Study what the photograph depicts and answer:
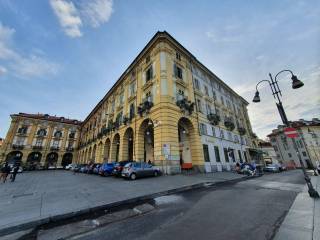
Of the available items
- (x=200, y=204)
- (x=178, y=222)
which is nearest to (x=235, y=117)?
(x=200, y=204)

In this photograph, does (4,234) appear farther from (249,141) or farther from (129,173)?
(249,141)

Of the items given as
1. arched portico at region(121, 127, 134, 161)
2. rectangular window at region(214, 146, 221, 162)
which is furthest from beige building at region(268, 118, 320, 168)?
arched portico at region(121, 127, 134, 161)

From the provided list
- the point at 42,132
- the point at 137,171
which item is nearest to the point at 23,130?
the point at 42,132

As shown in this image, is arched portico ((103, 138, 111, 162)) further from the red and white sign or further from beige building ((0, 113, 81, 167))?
beige building ((0, 113, 81, 167))

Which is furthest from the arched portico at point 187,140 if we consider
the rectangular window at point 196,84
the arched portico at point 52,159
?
the arched portico at point 52,159

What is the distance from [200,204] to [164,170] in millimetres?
9434

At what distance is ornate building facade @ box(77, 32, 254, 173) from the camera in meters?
16.9

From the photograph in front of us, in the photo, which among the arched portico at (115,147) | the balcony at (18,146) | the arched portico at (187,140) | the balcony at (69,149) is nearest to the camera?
the arched portico at (187,140)

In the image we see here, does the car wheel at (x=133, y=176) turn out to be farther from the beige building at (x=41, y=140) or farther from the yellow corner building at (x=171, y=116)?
the beige building at (x=41, y=140)

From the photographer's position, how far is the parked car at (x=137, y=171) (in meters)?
13.4

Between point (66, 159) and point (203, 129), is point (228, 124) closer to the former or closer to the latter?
point (203, 129)

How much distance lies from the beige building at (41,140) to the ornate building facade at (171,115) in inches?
1162

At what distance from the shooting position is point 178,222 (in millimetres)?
4457

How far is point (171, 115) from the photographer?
55.5 ft
